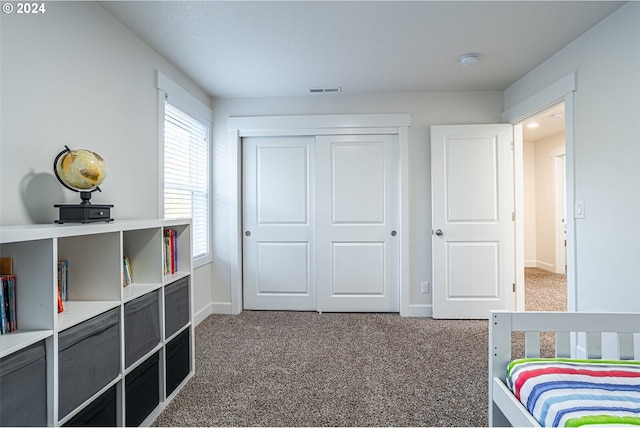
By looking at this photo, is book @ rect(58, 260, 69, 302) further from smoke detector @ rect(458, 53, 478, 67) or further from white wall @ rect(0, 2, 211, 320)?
smoke detector @ rect(458, 53, 478, 67)

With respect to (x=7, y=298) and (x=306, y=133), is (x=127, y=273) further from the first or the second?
(x=306, y=133)

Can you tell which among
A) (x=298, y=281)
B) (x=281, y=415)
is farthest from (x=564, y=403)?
(x=298, y=281)

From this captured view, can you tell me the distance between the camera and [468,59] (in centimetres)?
260

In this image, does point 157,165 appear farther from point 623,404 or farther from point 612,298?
point 612,298

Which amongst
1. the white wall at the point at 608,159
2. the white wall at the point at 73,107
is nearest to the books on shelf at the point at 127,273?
the white wall at the point at 73,107

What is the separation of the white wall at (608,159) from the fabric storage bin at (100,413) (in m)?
2.85

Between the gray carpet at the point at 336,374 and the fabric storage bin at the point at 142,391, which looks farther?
the gray carpet at the point at 336,374

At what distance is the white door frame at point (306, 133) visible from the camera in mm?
3441

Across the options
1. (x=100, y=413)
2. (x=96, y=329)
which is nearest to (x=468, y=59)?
(x=96, y=329)

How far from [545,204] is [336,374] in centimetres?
563

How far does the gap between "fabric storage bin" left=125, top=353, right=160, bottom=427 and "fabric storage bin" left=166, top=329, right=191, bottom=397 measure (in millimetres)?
104

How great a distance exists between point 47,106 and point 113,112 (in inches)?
19.2

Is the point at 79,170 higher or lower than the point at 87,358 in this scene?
higher

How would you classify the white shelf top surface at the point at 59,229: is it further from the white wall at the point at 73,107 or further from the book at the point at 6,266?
the white wall at the point at 73,107
